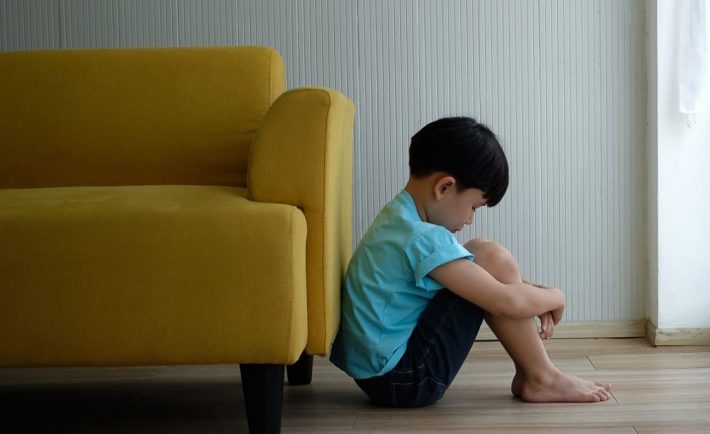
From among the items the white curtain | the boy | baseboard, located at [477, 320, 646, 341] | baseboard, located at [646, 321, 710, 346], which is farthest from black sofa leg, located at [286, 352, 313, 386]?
the white curtain

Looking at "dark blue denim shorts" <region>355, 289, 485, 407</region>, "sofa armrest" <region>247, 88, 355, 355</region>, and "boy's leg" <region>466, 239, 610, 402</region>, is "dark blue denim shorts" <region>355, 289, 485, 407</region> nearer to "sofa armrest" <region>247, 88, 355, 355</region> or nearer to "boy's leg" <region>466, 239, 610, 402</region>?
"boy's leg" <region>466, 239, 610, 402</region>

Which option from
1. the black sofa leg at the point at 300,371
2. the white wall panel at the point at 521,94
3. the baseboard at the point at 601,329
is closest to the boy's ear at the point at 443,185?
the black sofa leg at the point at 300,371

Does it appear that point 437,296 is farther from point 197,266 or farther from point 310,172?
point 197,266

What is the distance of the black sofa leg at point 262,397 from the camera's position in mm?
1448

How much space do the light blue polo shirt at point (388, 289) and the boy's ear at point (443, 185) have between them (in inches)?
2.0

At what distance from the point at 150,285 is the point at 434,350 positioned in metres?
0.54

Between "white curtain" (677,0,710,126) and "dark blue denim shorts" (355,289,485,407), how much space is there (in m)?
0.92

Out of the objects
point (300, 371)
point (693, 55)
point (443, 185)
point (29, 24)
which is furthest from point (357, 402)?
point (29, 24)

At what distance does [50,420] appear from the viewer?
1.73 metres

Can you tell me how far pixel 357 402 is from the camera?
5.96 feet

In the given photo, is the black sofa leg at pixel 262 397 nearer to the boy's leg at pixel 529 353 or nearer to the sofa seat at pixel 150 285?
the sofa seat at pixel 150 285

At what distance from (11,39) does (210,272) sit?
1.44 metres

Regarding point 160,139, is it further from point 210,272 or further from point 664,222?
point 664,222

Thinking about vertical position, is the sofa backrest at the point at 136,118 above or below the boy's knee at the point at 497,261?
above
